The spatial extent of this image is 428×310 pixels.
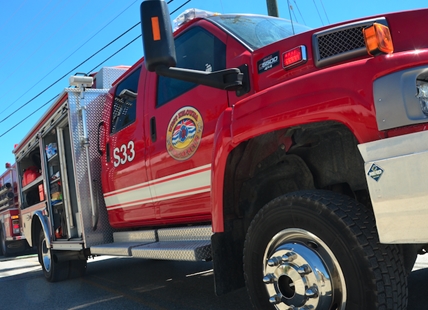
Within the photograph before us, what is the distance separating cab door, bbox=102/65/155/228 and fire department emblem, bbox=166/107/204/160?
1.70 feet

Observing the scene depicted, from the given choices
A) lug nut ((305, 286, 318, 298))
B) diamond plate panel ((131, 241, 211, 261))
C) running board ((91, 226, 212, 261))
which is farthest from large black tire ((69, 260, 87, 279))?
lug nut ((305, 286, 318, 298))

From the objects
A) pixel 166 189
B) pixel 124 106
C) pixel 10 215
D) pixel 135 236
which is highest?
pixel 124 106

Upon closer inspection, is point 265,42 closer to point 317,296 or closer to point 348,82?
point 348,82

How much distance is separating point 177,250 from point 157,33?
1673mm

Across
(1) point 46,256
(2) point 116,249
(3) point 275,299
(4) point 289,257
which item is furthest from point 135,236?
(1) point 46,256

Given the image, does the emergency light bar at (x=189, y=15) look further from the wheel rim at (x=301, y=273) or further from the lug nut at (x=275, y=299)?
the lug nut at (x=275, y=299)

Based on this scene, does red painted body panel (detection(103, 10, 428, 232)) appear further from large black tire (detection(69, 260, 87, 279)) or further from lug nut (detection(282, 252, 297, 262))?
large black tire (detection(69, 260, 87, 279))

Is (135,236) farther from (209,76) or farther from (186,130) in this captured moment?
(209,76)

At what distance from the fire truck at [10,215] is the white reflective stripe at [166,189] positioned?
723cm

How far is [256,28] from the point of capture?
3477 mm

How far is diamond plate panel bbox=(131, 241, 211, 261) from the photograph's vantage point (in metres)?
3.20

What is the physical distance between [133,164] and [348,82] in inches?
110

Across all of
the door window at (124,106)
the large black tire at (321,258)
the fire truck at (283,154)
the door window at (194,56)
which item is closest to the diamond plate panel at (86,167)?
the door window at (124,106)

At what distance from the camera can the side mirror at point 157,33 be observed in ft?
8.40
